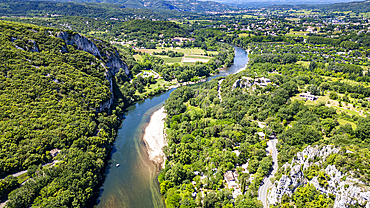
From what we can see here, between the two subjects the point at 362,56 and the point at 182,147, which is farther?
the point at 362,56

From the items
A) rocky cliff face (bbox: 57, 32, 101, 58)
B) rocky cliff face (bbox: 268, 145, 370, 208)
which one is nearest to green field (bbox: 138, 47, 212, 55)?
rocky cliff face (bbox: 57, 32, 101, 58)

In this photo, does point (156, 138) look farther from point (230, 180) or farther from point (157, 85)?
point (157, 85)

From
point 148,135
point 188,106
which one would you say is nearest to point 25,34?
point 148,135

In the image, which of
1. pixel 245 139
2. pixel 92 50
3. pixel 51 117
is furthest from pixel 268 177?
pixel 92 50

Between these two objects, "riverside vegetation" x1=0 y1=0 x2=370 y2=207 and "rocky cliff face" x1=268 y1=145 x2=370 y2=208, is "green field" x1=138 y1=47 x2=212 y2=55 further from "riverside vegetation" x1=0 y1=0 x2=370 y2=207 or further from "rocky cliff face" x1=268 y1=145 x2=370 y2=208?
"rocky cliff face" x1=268 y1=145 x2=370 y2=208

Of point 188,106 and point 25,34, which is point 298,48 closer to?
point 188,106
